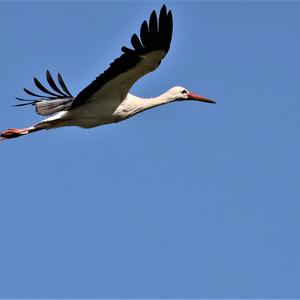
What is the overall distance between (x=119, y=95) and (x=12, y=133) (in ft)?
6.11

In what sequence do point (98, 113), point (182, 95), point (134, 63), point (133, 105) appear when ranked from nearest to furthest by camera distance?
1. point (134, 63)
2. point (98, 113)
3. point (133, 105)
4. point (182, 95)

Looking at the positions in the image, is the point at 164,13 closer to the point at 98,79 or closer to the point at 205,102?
the point at 98,79

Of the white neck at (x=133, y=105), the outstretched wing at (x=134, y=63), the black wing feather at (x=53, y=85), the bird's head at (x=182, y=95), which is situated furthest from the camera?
the black wing feather at (x=53, y=85)

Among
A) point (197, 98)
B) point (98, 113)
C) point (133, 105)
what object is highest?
point (197, 98)

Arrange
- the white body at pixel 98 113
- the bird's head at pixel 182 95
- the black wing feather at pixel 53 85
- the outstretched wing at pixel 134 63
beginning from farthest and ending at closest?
the black wing feather at pixel 53 85
the bird's head at pixel 182 95
the white body at pixel 98 113
the outstretched wing at pixel 134 63

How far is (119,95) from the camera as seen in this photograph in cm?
1535

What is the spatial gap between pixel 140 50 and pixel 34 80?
3801 millimetres

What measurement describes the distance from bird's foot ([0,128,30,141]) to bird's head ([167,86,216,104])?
2347 mm

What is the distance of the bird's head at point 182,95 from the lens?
1634cm

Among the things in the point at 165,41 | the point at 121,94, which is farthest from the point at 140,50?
the point at 121,94

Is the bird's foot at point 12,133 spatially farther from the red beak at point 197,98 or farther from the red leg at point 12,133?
the red beak at point 197,98

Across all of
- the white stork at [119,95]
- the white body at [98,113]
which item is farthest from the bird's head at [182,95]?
the white body at [98,113]

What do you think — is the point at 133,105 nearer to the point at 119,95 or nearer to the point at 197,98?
the point at 119,95

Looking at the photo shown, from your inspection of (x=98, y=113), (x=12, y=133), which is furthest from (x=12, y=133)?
(x=98, y=113)
